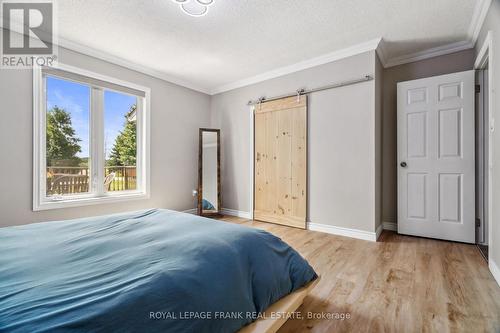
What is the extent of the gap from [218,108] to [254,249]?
3.69 meters

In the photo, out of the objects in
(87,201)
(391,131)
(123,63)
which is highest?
(123,63)

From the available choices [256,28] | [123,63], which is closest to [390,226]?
[256,28]

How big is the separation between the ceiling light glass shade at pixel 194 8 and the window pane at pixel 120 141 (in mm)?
1783

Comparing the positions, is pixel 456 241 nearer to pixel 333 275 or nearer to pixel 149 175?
pixel 333 275

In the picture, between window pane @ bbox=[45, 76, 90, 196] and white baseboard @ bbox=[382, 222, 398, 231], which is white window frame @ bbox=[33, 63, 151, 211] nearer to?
window pane @ bbox=[45, 76, 90, 196]

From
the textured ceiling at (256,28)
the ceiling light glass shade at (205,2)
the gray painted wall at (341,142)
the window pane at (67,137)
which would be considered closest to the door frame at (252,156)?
the gray painted wall at (341,142)

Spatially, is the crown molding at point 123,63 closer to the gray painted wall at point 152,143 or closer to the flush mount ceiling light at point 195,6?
the gray painted wall at point 152,143

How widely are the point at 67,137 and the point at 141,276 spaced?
2.86m

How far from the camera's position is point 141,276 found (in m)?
0.87

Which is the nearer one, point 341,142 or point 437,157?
point 437,157

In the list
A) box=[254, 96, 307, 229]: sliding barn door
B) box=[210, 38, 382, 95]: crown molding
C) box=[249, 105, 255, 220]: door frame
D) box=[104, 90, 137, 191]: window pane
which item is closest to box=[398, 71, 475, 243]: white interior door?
box=[210, 38, 382, 95]: crown molding

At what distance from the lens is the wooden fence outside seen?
2809mm

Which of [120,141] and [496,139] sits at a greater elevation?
[120,141]

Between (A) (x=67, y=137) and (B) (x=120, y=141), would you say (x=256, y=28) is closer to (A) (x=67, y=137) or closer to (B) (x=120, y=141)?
(B) (x=120, y=141)
